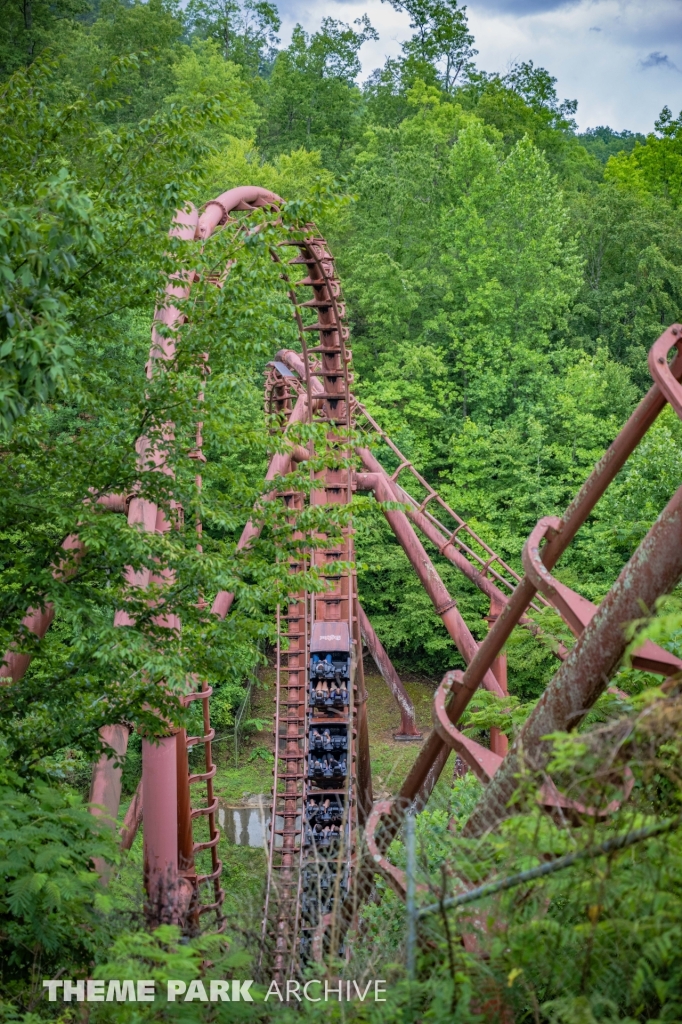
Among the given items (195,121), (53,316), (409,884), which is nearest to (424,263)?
(195,121)

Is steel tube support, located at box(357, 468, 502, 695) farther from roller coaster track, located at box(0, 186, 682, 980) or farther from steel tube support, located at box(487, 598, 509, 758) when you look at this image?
steel tube support, located at box(487, 598, 509, 758)

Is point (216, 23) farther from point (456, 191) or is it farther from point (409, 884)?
point (409, 884)

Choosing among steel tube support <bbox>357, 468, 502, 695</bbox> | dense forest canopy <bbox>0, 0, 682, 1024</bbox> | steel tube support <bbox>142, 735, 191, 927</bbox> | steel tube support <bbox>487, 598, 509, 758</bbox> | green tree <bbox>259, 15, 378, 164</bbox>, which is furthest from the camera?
green tree <bbox>259, 15, 378, 164</bbox>

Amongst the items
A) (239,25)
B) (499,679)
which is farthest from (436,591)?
(239,25)

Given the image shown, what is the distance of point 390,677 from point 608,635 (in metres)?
15.5

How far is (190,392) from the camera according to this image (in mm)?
6703

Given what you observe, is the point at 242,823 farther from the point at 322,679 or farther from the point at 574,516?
the point at 574,516

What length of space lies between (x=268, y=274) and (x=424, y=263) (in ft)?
73.9

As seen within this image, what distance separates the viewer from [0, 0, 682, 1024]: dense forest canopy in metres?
5.39

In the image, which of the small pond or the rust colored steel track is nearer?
the rust colored steel track

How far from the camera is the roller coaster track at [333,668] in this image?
14.7ft

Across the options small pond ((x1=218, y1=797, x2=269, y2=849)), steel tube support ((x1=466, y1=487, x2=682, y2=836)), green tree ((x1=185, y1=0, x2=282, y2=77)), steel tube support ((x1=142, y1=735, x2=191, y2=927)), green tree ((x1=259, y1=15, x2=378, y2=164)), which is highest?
green tree ((x1=185, y1=0, x2=282, y2=77))

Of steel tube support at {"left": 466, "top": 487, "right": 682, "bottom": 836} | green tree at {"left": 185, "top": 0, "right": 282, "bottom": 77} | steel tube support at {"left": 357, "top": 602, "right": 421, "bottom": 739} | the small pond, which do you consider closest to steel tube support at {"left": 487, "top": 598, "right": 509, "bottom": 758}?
steel tube support at {"left": 357, "top": 602, "right": 421, "bottom": 739}

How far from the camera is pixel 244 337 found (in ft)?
23.4
